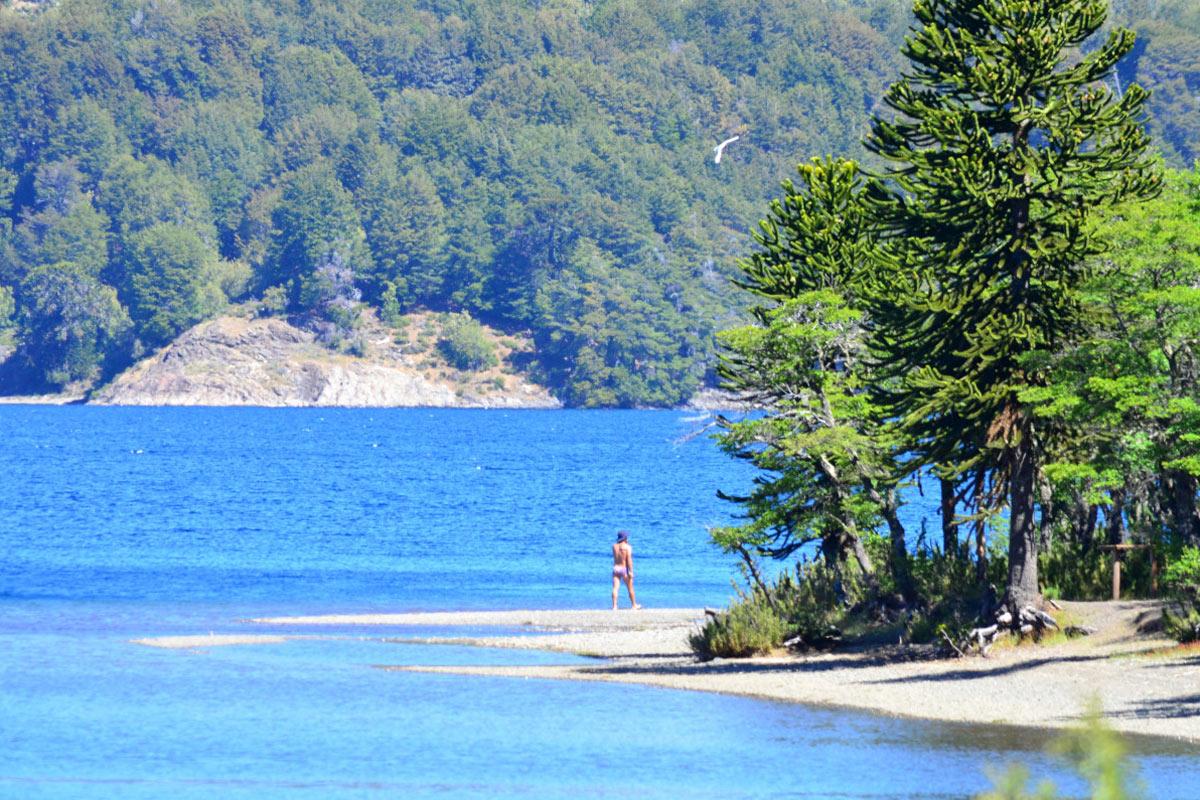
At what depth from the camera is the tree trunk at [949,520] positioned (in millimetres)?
32000

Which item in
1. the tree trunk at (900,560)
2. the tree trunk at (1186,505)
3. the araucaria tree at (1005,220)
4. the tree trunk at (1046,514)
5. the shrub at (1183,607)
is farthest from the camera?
the tree trunk at (900,560)

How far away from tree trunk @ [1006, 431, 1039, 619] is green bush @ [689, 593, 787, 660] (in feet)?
13.3

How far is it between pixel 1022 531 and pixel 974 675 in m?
2.24

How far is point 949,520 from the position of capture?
32.3 metres

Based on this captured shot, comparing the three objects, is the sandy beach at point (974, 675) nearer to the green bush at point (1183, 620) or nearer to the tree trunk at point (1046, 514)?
the green bush at point (1183, 620)

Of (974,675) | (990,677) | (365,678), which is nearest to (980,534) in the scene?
(974,675)

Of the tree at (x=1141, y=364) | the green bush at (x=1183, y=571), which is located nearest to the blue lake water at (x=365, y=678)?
the green bush at (x=1183, y=571)

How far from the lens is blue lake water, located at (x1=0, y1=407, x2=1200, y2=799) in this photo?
70.7 ft

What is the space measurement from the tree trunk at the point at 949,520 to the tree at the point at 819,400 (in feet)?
2.84

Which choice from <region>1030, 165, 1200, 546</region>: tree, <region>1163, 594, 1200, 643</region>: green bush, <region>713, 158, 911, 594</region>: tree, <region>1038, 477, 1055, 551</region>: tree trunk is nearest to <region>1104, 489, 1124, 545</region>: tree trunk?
<region>1038, 477, 1055, 551</region>: tree trunk

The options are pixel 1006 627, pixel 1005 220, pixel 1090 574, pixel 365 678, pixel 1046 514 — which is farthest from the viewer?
pixel 1046 514

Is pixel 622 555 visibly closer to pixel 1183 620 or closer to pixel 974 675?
pixel 974 675

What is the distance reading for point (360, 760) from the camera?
2255 centimetres

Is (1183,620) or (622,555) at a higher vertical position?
(622,555)
